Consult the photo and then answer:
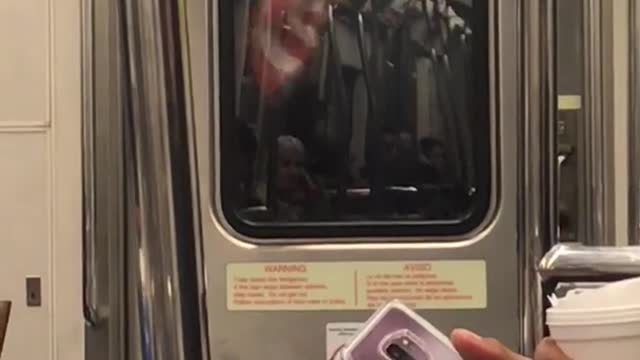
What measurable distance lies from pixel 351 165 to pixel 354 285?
175 mm

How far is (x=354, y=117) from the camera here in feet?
5.54

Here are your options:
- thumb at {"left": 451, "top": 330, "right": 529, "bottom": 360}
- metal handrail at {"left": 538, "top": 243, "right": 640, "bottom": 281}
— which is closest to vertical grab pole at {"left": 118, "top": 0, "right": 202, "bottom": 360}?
thumb at {"left": 451, "top": 330, "right": 529, "bottom": 360}

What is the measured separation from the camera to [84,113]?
161 centimetres

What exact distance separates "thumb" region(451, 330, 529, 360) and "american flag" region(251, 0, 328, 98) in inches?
35.0

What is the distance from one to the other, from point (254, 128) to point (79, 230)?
0.30 meters

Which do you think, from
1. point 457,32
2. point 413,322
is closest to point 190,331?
point 413,322

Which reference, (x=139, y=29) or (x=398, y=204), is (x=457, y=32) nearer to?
(x=398, y=204)

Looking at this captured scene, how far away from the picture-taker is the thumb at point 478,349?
2.77ft

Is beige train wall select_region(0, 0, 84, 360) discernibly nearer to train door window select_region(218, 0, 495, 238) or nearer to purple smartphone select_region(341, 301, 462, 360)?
train door window select_region(218, 0, 495, 238)

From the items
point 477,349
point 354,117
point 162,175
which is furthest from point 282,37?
point 162,175

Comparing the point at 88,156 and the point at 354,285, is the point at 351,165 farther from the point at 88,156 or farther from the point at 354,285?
the point at 88,156

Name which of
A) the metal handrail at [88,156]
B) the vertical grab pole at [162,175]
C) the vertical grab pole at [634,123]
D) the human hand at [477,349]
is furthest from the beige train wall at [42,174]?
the vertical grab pole at [162,175]

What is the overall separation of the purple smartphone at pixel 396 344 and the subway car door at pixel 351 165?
630 mm

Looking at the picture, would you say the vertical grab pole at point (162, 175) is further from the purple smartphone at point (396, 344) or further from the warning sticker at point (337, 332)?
the warning sticker at point (337, 332)
